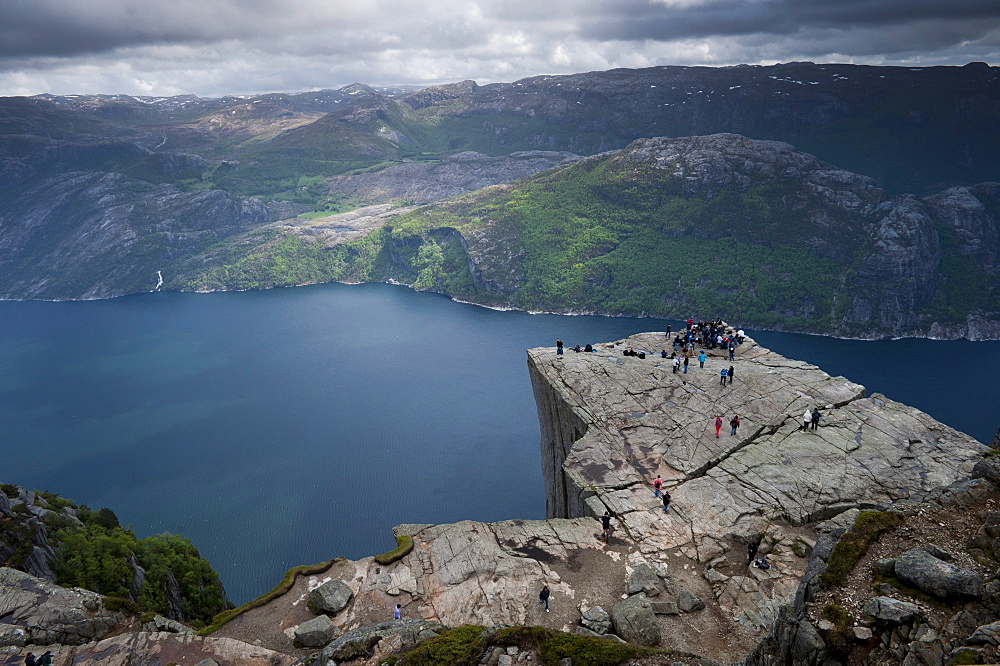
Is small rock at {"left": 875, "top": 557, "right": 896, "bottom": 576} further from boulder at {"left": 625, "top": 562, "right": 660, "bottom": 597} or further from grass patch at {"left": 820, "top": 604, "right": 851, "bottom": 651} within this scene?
boulder at {"left": 625, "top": 562, "right": 660, "bottom": 597}

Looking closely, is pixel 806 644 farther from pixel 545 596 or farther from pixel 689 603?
pixel 545 596

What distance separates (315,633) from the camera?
26469 millimetres

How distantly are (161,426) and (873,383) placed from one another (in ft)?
518

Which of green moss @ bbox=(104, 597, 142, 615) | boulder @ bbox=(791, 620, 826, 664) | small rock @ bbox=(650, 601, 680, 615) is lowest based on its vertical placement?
green moss @ bbox=(104, 597, 142, 615)

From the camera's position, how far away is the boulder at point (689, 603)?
1083 inches

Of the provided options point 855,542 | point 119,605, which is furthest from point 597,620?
point 119,605

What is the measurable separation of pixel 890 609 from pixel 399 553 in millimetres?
23807

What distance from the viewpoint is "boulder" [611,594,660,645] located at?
2523cm

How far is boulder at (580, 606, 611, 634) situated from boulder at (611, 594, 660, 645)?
357 millimetres

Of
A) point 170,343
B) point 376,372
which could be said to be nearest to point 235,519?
point 376,372

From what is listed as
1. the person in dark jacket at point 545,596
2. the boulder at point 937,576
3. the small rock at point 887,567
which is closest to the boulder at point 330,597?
the person in dark jacket at point 545,596

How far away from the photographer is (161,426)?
12238cm

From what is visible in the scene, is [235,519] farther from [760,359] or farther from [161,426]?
[760,359]

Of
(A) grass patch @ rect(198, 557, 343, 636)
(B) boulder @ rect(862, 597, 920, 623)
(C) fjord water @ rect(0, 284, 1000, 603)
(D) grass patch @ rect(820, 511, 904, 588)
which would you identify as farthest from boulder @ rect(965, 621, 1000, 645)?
(C) fjord water @ rect(0, 284, 1000, 603)
